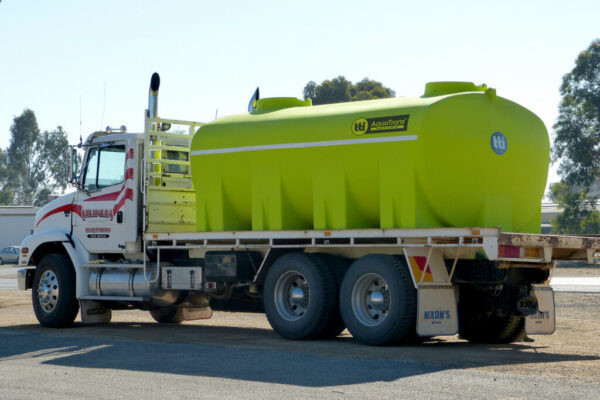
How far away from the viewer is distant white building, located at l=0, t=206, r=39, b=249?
78.6 metres

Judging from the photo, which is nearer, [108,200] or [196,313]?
[108,200]

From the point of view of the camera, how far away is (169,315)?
18016 millimetres

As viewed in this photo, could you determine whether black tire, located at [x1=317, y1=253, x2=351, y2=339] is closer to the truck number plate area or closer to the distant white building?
the truck number plate area

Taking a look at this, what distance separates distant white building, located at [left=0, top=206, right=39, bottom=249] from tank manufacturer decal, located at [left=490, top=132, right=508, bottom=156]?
228 feet

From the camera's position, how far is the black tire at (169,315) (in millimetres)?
17953

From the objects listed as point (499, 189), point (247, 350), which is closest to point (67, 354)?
point (247, 350)

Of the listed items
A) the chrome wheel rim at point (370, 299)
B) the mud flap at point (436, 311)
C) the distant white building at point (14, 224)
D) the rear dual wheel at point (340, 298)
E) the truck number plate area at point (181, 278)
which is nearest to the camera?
the mud flap at point (436, 311)

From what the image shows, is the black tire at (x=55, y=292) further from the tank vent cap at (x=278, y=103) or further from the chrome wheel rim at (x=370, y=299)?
the chrome wheel rim at (x=370, y=299)

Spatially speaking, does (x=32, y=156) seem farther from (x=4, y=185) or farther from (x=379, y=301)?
(x=379, y=301)

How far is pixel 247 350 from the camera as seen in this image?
12398mm

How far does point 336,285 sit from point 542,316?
9.90 ft

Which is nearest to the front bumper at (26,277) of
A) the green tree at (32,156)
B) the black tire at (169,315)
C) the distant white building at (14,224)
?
the black tire at (169,315)

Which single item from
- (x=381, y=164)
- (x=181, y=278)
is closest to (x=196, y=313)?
(x=181, y=278)

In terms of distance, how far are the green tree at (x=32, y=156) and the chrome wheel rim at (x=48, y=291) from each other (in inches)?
3721
